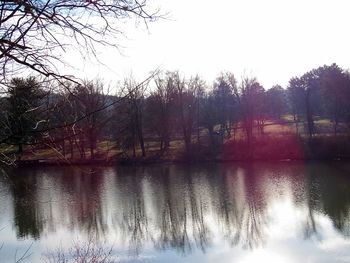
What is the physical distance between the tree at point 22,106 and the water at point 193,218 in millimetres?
6940

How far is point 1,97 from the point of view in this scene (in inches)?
88.6

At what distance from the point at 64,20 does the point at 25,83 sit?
16.6 inches

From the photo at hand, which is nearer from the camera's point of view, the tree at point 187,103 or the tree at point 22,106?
the tree at point 22,106

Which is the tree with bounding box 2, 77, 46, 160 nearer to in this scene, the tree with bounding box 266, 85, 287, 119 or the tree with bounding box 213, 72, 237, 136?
the tree with bounding box 213, 72, 237, 136

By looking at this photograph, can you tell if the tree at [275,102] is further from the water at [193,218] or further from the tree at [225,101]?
the water at [193,218]

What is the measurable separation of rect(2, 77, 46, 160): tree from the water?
6940mm

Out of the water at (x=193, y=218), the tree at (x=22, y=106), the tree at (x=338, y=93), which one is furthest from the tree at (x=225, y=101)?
the tree at (x=22, y=106)

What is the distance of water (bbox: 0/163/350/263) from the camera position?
13117 mm

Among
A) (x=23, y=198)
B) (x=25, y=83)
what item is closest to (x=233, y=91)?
(x=23, y=198)

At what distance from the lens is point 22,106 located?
2252 millimetres

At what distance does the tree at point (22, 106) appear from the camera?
216cm

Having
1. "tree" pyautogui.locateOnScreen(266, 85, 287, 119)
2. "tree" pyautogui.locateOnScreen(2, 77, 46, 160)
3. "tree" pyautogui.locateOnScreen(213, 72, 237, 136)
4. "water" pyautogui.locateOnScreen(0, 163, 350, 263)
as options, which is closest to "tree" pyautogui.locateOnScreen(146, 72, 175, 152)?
"tree" pyautogui.locateOnScreen(213, 72, 237, 136)

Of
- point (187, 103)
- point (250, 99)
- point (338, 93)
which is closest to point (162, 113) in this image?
point (187, 103)

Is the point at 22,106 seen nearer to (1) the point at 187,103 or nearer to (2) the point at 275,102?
(1) the point at 187,103
